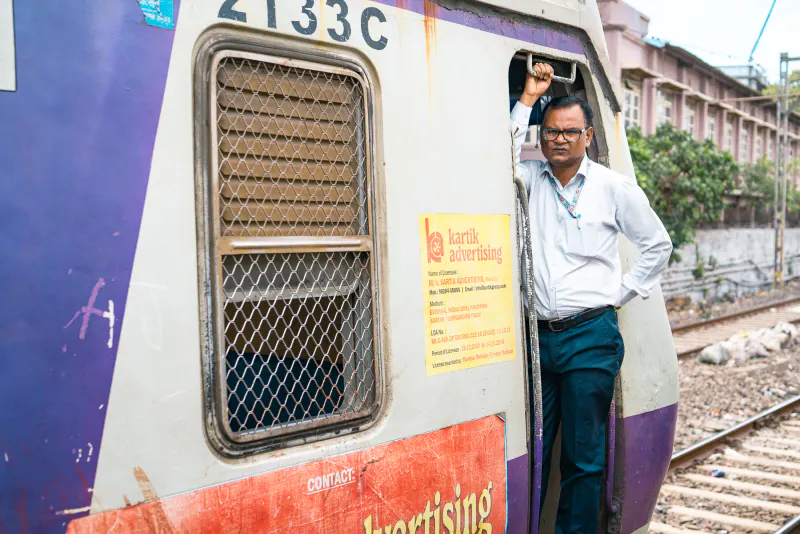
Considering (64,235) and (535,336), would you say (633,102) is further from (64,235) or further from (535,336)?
(64,235)

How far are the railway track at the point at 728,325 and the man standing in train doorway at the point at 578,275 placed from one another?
8.12 m

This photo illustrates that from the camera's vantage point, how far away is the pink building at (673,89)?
62.9 feet

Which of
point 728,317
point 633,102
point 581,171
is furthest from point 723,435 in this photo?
point 633,102

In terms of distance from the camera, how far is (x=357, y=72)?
2.20 metres

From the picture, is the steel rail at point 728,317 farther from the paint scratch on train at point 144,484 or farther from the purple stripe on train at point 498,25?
the paint scratch on train at point 144,484

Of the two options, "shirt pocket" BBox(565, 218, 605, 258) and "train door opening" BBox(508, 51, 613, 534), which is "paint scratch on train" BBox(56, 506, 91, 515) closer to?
"train door opening" BBox(508, 51, 613, 534)

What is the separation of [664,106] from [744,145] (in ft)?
31.9

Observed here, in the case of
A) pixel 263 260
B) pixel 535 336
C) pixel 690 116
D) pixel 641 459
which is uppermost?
pixel 690 116

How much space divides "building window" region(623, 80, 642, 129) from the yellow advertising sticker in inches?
738

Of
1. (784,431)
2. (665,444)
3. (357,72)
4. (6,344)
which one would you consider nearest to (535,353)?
(665,444)

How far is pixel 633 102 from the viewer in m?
20.7

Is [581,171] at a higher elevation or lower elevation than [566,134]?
lower

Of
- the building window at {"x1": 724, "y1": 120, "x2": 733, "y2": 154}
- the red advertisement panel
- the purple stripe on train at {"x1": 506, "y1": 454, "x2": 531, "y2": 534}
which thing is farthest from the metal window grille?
the building window at {"x1": 724, "y1": 120, "x2": 733, "y2": 154}

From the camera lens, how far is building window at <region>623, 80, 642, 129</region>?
66.6 ft
